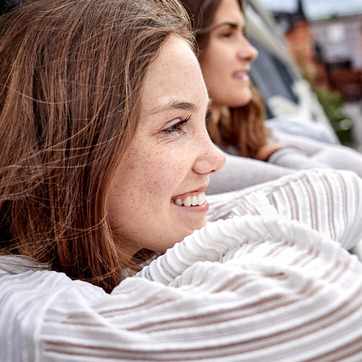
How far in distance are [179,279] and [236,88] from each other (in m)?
1.24

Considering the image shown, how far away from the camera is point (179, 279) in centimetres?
66

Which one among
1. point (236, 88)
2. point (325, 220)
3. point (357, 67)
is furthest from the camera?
point (357, 67)

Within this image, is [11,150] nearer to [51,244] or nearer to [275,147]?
[51,244]

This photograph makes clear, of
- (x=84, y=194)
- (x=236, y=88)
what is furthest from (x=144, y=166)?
(x=236, y=88)

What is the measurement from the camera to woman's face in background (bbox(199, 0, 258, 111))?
176 centimetres

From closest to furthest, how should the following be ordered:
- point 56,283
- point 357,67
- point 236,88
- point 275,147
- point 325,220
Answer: point 56,283, point 325,220, point 275,147, point 236,88, point 357,67

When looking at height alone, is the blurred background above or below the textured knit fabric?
below

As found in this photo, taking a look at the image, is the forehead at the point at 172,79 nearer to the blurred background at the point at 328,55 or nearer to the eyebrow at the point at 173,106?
the eyebrow at the point at 173,106

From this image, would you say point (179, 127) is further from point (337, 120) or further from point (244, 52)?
point (337, 120)

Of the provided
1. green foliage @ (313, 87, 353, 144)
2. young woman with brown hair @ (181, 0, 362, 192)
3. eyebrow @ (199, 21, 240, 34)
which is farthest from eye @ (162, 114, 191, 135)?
green foliage @ (313, 87, 353, 144)

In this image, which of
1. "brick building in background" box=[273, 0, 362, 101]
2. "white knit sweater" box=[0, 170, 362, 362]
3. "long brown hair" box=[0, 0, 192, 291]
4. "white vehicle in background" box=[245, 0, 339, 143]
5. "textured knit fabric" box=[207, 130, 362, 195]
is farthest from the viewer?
"brick building in background" box=[273, 0, 362, 101]

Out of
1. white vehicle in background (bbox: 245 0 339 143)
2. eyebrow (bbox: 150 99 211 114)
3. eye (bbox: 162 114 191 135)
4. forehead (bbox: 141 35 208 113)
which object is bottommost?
white vehicle in background (bbox: 245 0 339 143)

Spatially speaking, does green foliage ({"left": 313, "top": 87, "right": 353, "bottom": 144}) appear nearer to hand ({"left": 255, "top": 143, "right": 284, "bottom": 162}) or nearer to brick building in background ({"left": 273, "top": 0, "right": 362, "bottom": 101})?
brick building in background ({"left": 273, "top": 0, "right": 362, "bottom": 101})

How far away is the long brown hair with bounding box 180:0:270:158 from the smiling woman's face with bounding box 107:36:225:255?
82 cm
